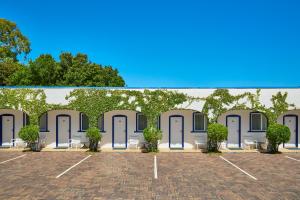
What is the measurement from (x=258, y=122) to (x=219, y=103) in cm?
347

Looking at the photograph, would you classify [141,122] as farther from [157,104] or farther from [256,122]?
[256,122]

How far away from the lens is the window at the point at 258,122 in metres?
20.5

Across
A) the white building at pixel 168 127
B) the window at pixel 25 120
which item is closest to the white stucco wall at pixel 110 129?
the white building at pixel 168 127

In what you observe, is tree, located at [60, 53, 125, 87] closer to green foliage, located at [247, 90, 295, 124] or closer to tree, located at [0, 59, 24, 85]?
tree, located at [0, 59, 24, 85]

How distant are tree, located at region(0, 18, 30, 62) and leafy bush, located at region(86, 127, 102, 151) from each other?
1117 inches

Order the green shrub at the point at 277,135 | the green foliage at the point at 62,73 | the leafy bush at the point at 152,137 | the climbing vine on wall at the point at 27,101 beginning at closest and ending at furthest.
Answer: the green shrub at the point at 277,135 < the leafy bush at the point at 152,137 < the climbing vine on wall at the point at 27,101 < the green foliage at the point at 62,73

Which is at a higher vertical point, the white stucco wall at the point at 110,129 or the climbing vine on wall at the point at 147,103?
Result: the climbing vine on wall at the point at 147,103

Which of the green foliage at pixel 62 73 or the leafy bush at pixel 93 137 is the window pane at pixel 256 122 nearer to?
the leafy bush at pixel 93 137

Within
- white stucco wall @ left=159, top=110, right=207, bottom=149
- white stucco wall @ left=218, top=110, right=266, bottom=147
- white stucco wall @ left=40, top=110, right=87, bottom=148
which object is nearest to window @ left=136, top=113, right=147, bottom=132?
white stucco wall @ left=159, top=110, right=207, bottom=149

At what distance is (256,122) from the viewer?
67.5 ft

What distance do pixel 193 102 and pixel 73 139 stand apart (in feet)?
29.9

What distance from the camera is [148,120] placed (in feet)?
64.9

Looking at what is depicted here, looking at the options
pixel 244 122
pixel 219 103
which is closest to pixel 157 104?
pixel 219 103

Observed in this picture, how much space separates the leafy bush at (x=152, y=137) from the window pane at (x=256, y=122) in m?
7.03
